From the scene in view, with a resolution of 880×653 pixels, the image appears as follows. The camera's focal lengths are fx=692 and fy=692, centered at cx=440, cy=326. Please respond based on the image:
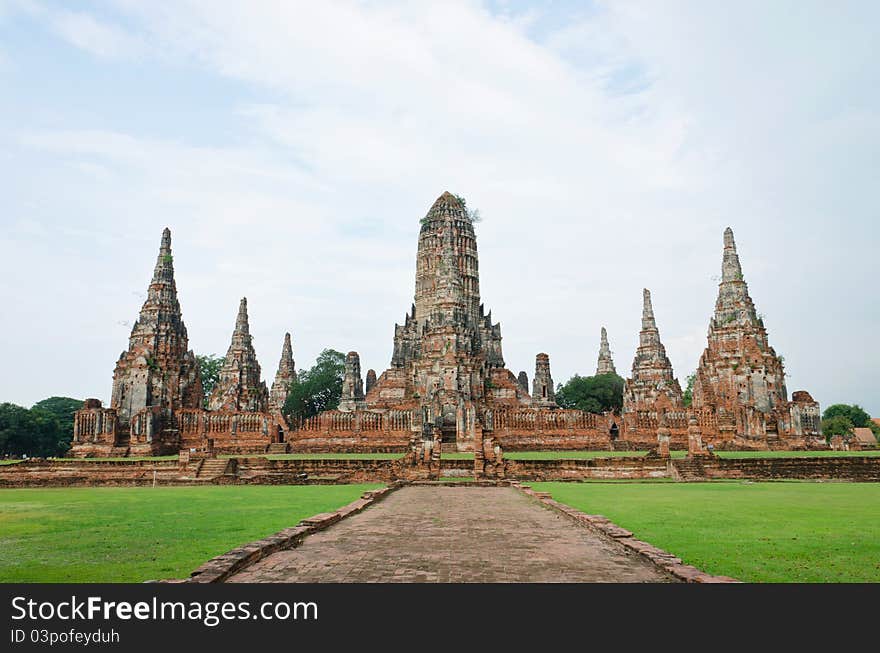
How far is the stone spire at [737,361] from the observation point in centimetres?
4353

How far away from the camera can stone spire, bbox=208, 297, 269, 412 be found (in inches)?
1978

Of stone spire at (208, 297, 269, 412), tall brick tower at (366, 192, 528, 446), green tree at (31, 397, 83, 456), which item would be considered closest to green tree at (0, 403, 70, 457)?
green tree at (31, 397, 83, 456)

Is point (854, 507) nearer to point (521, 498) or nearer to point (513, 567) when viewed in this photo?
point (521, 498)

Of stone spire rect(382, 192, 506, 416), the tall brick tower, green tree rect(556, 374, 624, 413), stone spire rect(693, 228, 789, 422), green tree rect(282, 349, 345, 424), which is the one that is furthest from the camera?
green tree rect(556, 374, 624, 413)

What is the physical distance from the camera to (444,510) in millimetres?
14805

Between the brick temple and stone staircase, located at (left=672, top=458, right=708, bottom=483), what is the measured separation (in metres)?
2.39

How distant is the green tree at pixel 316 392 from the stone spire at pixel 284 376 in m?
0.99

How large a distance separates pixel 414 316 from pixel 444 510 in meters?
44.0

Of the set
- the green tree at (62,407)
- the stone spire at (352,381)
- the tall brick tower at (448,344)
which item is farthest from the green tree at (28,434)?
the tall brick tower at (448,344)

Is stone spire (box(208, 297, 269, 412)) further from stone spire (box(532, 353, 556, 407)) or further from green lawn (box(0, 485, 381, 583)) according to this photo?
green lawn (box(0, 485, 381, 583))

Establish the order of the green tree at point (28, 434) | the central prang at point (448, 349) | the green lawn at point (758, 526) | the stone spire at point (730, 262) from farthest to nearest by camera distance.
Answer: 1. the green tree at point (28, 434)
2. the stone spire at point (730, 262)
3. the central prang at point (448, 349)
4. the green lawn at point (758, 526)

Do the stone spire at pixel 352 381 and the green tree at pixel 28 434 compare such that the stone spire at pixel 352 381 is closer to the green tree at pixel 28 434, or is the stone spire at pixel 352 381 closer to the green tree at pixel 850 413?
the green tree at pixel 28 434

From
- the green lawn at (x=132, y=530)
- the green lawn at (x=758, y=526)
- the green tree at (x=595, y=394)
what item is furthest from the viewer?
the green tree at (x=595, y=394)
